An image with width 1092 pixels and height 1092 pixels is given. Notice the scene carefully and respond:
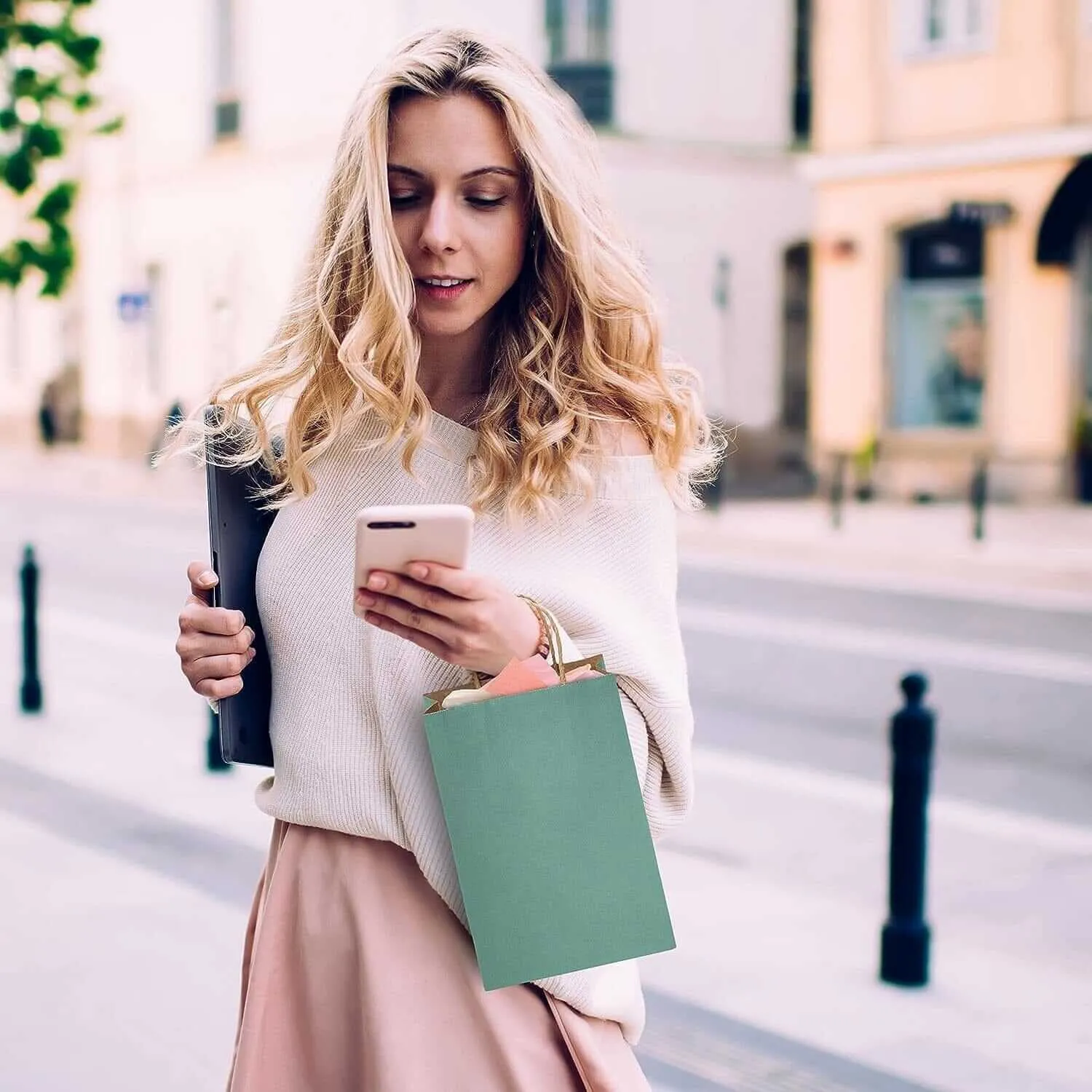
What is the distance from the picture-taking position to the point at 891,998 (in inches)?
183

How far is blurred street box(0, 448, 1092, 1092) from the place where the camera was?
4.24m

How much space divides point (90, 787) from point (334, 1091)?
4.98m

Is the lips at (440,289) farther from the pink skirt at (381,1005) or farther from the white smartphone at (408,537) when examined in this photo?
the pink skirt at (381,1005)

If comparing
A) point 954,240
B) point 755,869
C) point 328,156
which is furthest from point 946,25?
point 755,869

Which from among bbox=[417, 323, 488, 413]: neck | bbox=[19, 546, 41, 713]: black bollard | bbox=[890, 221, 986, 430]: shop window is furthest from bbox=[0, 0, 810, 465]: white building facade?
bbox=[417, 323, 488, 413]: neck

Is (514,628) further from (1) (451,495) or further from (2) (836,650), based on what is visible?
(2) (836,650)

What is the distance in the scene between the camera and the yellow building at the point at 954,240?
19734 mm

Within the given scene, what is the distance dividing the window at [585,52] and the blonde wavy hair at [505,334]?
23389 mm

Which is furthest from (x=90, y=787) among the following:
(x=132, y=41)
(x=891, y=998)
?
(x=132, y=41)

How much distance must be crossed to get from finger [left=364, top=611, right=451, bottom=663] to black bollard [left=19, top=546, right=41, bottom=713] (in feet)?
21.3

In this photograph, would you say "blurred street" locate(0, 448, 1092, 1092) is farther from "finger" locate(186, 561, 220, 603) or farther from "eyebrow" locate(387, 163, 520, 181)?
"eyebrow" locate(387, 163, 520, 181)

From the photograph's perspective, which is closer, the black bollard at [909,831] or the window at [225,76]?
the black bollard at [909,831]

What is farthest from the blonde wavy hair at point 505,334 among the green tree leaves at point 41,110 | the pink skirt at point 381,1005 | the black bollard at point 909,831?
the green tree leaves at point 41,110

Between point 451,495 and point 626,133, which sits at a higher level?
point 626,133
